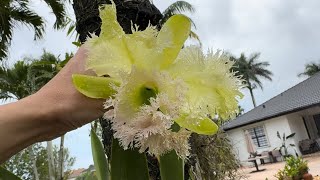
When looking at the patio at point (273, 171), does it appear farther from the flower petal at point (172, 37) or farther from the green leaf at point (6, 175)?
the flower petal at point (172, 37)

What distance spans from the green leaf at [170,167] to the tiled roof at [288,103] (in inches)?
808

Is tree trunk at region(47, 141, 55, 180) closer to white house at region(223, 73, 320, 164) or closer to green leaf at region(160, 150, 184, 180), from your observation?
white house at region(223, 73, 320, 164)

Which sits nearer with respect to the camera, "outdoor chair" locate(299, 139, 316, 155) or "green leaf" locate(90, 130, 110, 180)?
"green leaf" locate(90, 130, 110, 180)

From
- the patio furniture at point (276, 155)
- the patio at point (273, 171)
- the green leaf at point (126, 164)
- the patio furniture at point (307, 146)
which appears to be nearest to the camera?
the green leaf at point (126, 164)

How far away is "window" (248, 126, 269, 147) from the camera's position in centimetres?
2392

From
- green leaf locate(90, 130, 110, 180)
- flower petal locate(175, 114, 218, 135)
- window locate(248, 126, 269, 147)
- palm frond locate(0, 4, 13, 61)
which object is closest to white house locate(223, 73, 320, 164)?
window locate(248, 126, 269, 147)

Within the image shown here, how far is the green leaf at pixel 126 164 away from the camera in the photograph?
0.72 meters

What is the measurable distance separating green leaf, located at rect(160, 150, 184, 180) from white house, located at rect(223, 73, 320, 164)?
68.3 feet

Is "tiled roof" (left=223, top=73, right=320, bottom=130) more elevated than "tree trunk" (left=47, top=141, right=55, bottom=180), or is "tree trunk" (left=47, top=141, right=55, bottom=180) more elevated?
"tiled roof" (left=223, top=73, right=320, bottom=130)

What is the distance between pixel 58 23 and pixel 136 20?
941 cm

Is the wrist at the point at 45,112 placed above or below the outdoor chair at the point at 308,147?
below

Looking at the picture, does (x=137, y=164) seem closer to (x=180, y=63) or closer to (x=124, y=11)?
(x=180, y=63)

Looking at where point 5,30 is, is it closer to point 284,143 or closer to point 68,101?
point 68,101

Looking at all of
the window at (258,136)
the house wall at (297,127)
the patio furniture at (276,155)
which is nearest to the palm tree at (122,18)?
the house wall at (297,127)
